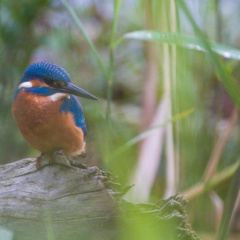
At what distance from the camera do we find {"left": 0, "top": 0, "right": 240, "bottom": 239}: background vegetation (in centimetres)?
106

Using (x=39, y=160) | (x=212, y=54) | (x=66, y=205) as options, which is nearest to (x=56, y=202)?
(x=66, y=205)

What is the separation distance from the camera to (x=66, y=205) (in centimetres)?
105

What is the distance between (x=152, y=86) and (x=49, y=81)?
1.09 m

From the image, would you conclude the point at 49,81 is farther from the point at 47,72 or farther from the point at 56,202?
the point at 56,202

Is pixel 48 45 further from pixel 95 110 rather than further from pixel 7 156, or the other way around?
pixel 95 110

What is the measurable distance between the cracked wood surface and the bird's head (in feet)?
0.44

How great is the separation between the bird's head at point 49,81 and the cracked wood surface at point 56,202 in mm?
134

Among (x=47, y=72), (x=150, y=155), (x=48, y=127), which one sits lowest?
(x=150, y=155)

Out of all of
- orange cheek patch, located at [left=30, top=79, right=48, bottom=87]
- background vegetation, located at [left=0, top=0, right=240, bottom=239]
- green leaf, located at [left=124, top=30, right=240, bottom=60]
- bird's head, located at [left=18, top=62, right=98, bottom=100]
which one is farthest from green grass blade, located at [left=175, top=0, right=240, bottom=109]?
orange cheek patch, located at [left=30, top=79, right=48, bottom=87]

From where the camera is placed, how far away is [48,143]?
1.19 meters

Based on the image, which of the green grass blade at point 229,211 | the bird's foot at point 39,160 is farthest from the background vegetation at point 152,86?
the bird's foot at point 39,160

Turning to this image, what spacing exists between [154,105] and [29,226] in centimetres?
120

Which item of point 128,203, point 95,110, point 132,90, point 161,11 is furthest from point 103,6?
point 128,203

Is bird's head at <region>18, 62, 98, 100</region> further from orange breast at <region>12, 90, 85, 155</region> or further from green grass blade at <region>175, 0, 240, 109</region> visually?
green grass blade at <region>175, 0, 240, 109</region>
